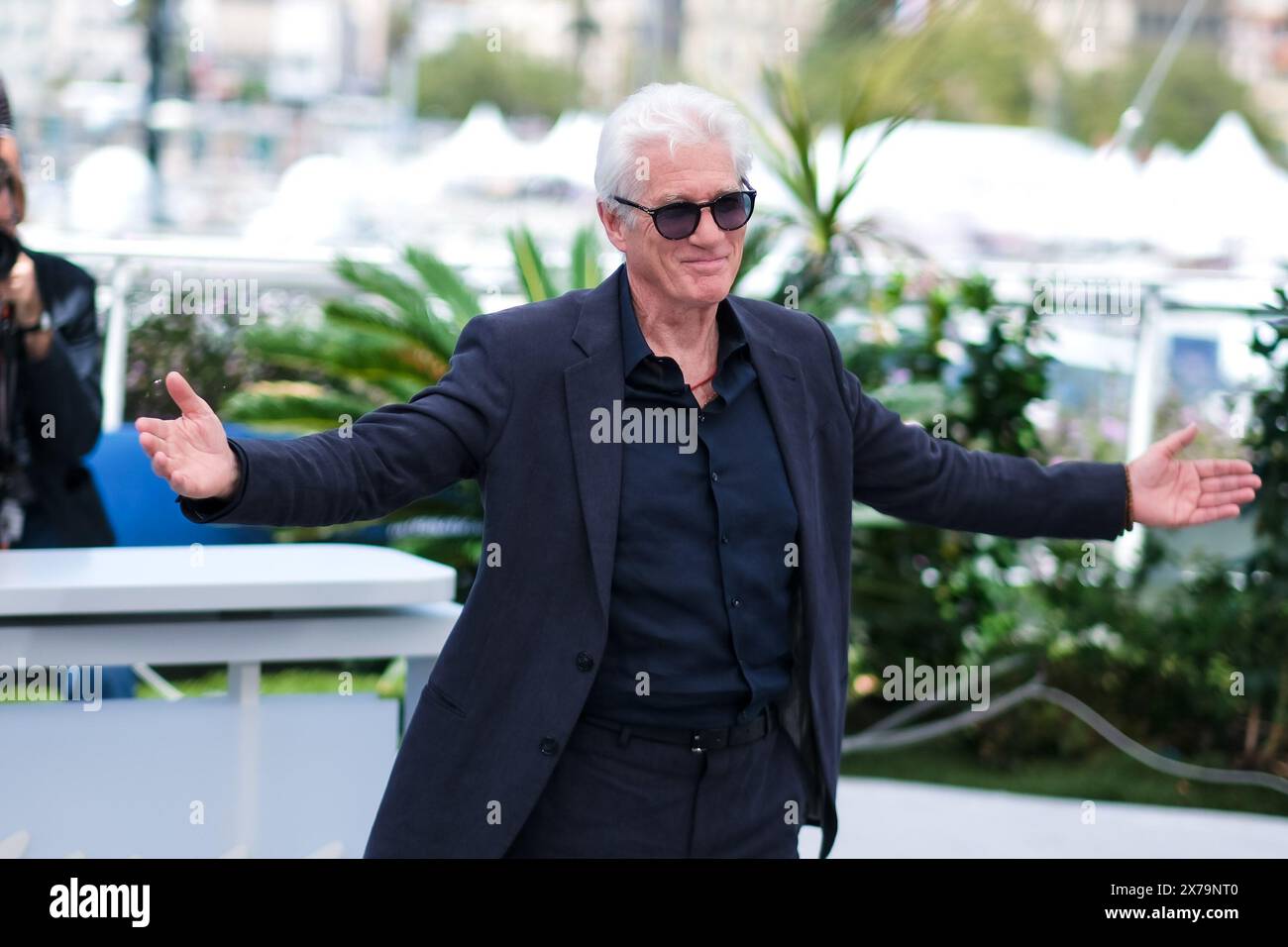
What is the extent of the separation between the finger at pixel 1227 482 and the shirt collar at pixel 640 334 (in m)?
0.93

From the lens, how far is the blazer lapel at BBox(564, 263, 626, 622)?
2.42m

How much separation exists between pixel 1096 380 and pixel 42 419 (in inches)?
188

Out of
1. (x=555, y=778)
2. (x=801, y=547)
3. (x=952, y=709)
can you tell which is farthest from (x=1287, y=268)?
(x=555, y=778)

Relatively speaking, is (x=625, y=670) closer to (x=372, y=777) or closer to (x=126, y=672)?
(x=372, y=777)

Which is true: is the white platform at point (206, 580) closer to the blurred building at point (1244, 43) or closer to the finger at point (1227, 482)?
the finger at point (1227, 482)

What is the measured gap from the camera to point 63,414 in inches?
147

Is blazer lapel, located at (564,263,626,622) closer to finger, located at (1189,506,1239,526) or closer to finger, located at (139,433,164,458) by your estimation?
finger, located at (139,433,164,458)

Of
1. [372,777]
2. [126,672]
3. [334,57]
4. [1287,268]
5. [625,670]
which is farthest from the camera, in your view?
[334,57]

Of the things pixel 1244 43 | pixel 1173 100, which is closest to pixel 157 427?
pixel 1173 100

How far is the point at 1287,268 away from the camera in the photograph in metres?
5.60

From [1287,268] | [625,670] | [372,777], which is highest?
[1287,268]

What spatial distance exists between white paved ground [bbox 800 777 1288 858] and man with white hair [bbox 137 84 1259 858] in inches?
101

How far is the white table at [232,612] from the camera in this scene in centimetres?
307

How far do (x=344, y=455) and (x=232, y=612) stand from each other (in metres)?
1.03
